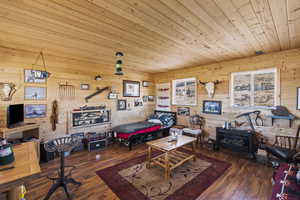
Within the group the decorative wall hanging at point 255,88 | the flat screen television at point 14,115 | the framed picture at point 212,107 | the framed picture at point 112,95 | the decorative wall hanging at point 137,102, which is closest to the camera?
the flat screen television at point 14,115

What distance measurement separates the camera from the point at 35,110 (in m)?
3.27

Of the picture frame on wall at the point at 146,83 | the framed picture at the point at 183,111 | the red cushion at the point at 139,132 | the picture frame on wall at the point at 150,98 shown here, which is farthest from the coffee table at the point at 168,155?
the picture frame on wall at the point at 146,83

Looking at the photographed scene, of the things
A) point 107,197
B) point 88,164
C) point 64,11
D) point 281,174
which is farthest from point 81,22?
point 281,174

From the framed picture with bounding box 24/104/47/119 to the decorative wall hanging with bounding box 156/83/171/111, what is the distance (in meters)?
4.00

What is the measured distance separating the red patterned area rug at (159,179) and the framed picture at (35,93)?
2.41m

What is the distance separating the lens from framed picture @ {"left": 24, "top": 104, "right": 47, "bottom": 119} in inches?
125

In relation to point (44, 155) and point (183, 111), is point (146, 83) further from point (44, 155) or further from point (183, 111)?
point (44, 155)

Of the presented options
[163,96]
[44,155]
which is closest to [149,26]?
[44,155]

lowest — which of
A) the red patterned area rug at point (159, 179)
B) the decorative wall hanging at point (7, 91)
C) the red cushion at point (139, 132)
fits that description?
the red patterned area rug at point (159, 179)

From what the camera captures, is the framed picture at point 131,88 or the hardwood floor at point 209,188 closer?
the hardwood floor at point 209,188

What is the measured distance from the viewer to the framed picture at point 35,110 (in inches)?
125

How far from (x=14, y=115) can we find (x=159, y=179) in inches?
126

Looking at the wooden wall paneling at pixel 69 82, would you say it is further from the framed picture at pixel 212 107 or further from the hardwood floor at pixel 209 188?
the framed picture at pixel 212 107

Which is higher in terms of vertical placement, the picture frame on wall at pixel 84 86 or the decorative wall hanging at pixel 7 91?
the picture frame on wall at pixel 84 86
